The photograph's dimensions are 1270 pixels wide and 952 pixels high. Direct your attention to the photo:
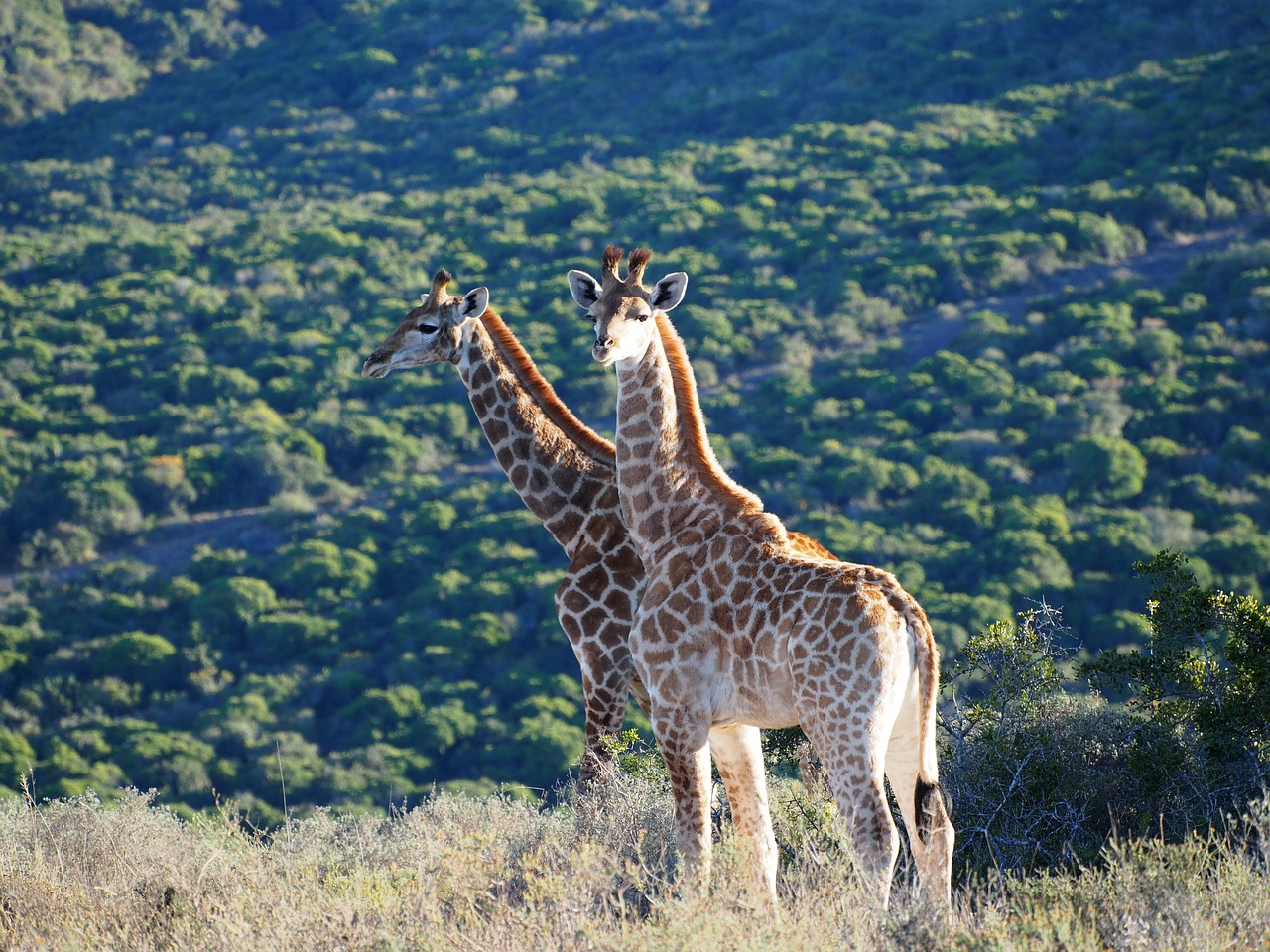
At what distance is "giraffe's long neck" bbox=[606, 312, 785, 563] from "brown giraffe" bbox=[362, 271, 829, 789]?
3.54 feet

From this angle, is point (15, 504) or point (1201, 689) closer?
point (1201, 689)

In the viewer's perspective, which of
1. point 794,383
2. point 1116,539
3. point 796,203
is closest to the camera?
point 1116,539

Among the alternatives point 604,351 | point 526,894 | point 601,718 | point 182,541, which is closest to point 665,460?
point 604,351

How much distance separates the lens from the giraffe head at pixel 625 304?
7938 mm

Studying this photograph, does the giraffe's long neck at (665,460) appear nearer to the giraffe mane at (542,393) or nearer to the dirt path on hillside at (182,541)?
the giraffe mane at (542,393)

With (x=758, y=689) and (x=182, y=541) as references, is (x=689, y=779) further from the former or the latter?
(x=182, y=541)

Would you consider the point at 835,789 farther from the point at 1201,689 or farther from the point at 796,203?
the point at 796,203

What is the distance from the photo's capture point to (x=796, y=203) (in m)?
46.8

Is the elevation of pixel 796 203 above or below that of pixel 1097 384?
above

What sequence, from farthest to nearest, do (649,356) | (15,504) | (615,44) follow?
(615,44), (15,504), (649,356)

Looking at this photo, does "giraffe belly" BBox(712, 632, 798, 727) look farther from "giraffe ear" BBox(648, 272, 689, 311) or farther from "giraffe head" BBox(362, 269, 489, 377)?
"giraffe head" BBox(362, 269, 489, 377)

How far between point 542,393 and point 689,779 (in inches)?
149

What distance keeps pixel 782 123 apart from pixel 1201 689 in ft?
156

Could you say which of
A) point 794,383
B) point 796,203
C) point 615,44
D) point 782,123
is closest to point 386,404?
point 794,383
